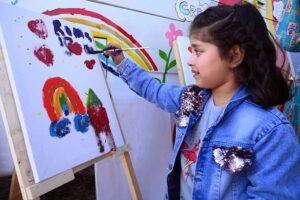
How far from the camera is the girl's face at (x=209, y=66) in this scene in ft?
3.52

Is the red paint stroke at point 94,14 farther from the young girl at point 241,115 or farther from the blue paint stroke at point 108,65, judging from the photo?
the young girl at point 241,115

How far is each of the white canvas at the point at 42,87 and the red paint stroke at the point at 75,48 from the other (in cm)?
1

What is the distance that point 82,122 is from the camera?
1.23 m

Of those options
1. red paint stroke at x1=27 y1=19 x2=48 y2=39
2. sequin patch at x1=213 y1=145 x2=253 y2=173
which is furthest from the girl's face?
red paint stroke at x1=27 y1=19 x2=48 y2=39

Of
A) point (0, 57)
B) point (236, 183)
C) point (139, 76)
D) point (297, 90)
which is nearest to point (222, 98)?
point (236, 183)

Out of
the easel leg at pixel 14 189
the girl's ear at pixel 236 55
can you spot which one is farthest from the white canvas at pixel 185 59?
the easel leg at pixel 14 189

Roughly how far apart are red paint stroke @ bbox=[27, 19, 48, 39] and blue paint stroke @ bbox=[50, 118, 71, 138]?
12.1 inches

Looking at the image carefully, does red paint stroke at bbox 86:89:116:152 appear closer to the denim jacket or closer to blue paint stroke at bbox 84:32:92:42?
blue paint stroke at bbox 84:32:92:42

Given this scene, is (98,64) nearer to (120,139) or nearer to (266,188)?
(120,139)

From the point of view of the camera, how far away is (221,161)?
40.9 inches

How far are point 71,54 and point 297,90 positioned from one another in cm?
142

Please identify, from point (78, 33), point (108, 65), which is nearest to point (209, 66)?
point (78, 33)

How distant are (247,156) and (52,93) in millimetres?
671

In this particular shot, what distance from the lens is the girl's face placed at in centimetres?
107
